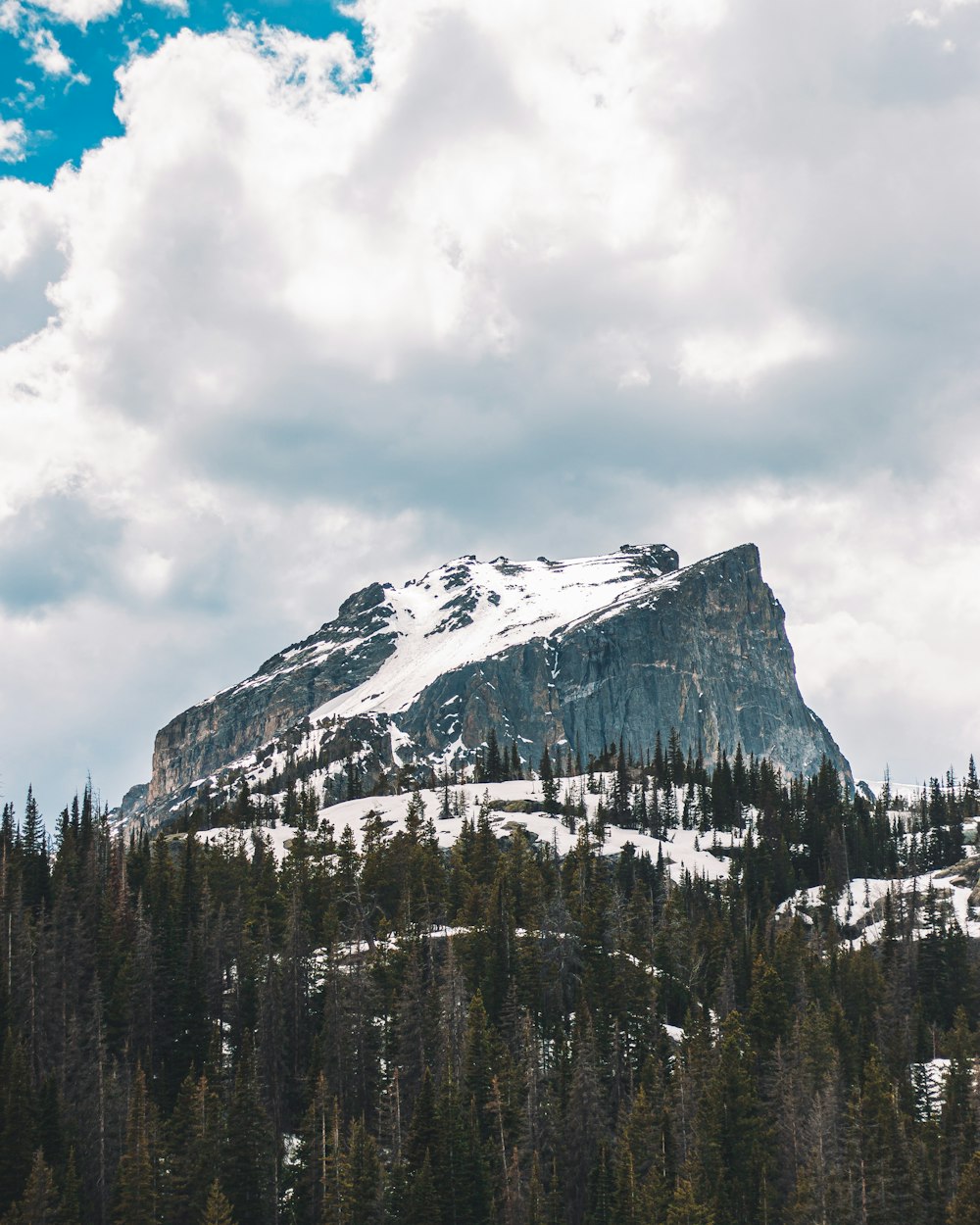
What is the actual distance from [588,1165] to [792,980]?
36950 mm

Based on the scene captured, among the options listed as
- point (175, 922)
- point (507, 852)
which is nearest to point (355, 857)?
point (507, 852)

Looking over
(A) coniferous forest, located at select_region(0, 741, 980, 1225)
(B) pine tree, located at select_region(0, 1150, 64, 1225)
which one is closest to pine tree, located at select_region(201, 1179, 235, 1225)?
(A) coniferous forest, located at select_region(0, 741, 980, 1225)

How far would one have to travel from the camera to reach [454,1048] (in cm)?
9131

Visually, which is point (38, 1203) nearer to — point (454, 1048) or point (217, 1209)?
point (217, 1209)

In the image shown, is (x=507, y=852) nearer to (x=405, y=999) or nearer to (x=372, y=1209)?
(x=405, y=999)

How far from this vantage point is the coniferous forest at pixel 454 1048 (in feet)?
241

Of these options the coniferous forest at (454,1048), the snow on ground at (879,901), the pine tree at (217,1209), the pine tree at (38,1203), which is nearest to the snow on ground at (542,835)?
the snow on ground at (879,901)

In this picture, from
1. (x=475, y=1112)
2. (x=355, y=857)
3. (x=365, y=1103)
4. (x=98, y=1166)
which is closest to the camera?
(x=98, y=1166)

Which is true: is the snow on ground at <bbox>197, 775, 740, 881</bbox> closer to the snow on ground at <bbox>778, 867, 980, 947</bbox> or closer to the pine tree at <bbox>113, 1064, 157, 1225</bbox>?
the snow on ground at <bbox>778, 867, 980, 947</bbox>

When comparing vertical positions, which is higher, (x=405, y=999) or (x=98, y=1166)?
(x=405, y=999)

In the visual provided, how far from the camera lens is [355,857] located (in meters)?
150

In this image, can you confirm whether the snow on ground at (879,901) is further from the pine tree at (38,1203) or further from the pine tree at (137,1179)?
the pine tree at (38,1203)

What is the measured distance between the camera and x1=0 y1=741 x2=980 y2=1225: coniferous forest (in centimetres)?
7350

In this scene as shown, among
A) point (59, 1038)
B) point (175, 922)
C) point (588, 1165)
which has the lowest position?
point (588, 1165)
